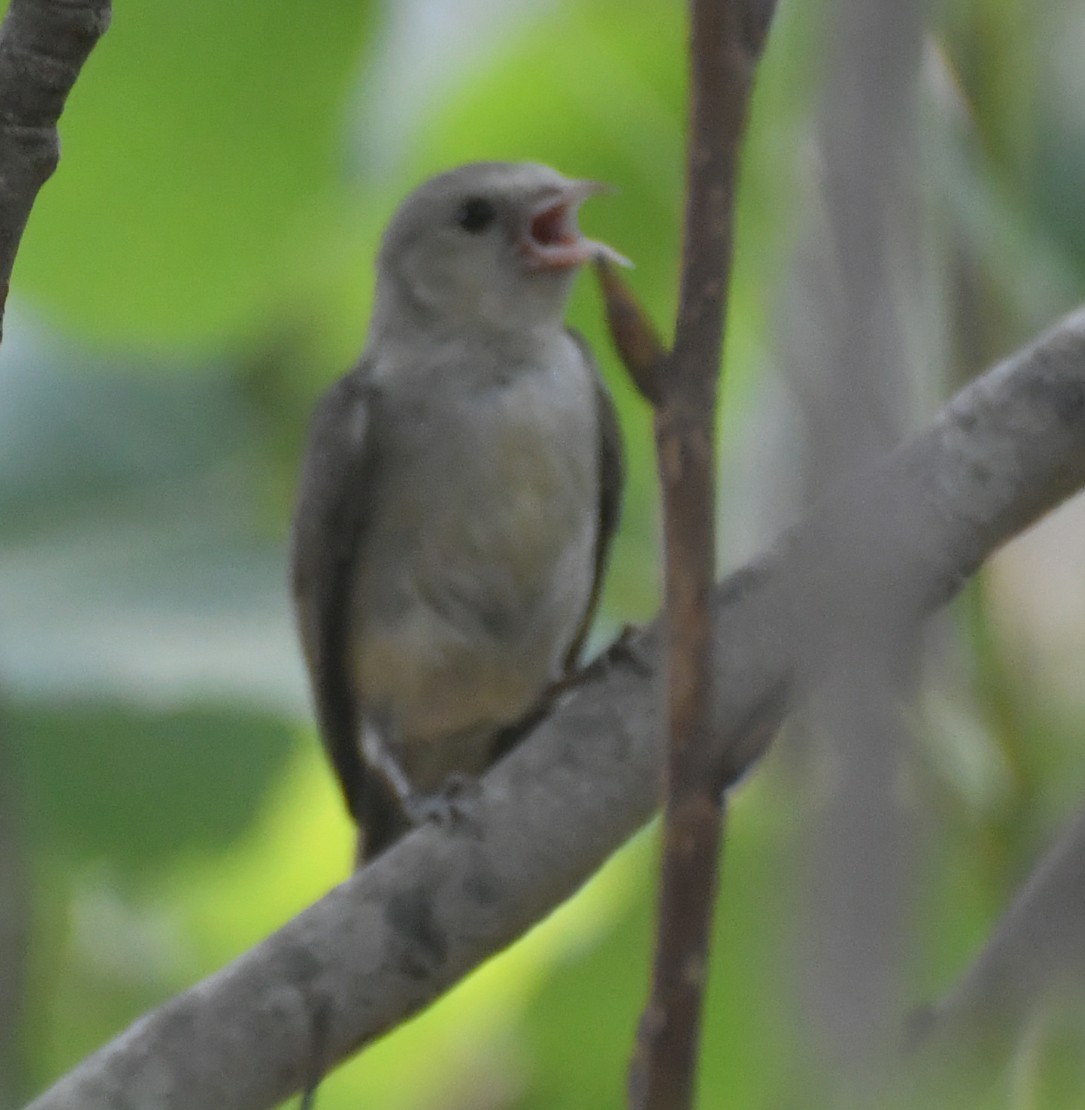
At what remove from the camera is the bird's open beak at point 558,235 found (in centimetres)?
331

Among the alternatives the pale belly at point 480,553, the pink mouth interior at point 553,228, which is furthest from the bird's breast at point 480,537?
the pink mouth interior at point 553,228

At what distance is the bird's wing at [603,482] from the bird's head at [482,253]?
0.15 meters

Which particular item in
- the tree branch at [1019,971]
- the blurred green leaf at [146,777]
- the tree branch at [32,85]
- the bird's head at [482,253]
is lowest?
the blurred green leaf at [146,777]

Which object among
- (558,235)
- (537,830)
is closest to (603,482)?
(558,235)

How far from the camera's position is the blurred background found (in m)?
2.30

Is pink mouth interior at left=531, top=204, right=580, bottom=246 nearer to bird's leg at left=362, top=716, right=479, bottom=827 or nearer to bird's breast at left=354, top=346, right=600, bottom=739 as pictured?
bird's breast at left=354, top=346, right=600, bottom=739

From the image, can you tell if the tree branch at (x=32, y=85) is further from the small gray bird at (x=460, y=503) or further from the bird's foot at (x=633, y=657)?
the small gray bird at (x=460, y=503)

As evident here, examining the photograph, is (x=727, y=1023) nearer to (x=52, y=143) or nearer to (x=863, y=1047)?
(x=52, y=143)

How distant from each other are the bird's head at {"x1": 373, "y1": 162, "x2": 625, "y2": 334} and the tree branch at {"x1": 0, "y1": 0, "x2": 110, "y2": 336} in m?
Result: 2.03

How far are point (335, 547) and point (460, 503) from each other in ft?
0.76

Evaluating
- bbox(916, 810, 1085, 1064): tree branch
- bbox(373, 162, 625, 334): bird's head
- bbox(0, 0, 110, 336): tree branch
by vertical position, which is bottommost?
bbox(373, 162, 625, 334): bird's head

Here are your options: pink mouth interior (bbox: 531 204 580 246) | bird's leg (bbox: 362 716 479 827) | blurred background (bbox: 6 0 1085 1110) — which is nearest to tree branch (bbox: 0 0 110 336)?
blurred background (bbox: 6 0 1085 1110)

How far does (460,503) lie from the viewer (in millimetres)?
3426

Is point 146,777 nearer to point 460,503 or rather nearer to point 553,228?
point 460,503
